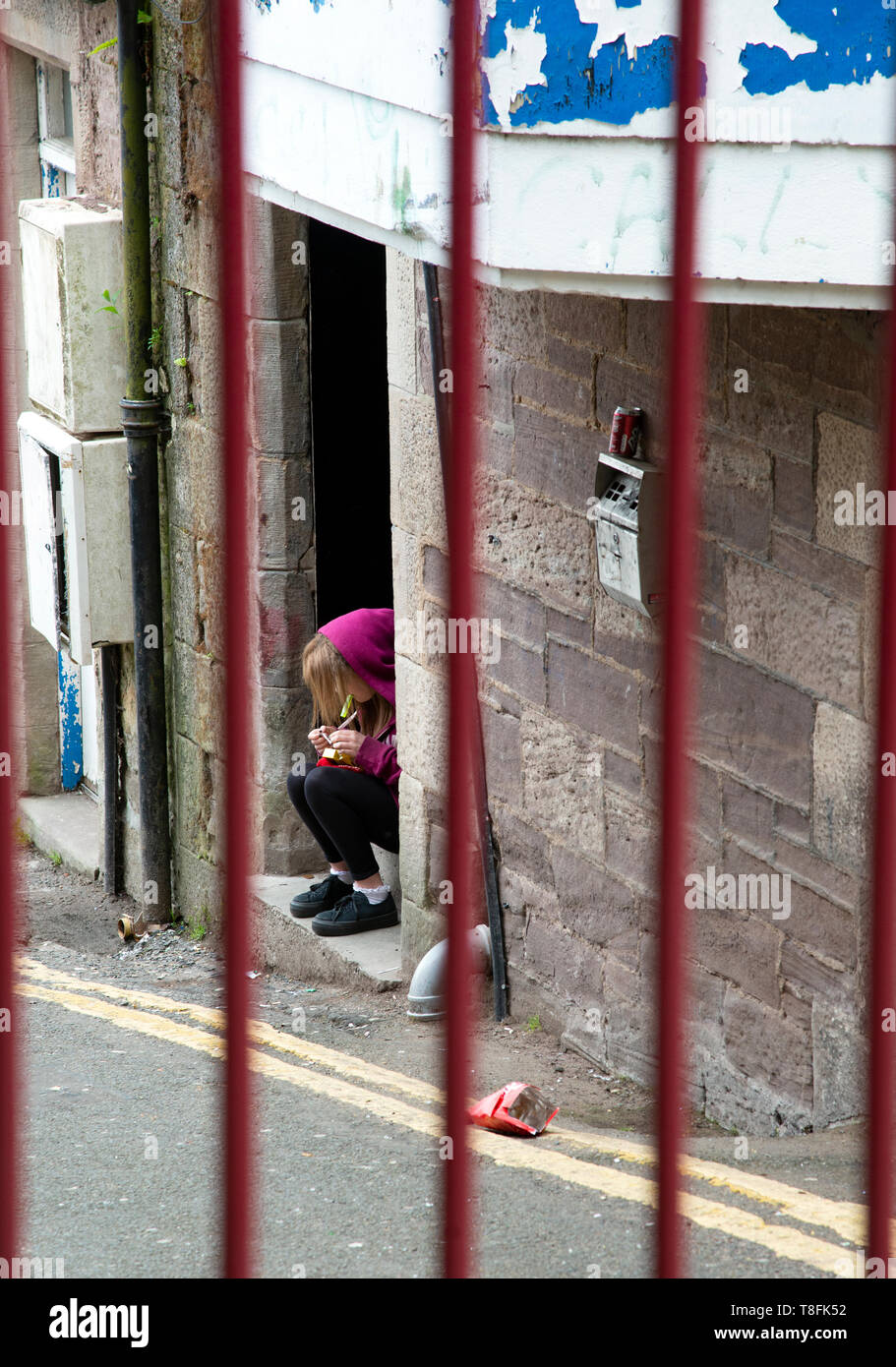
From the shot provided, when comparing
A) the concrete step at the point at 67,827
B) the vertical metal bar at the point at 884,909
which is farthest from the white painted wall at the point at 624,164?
the concrete step at the point at 67,827

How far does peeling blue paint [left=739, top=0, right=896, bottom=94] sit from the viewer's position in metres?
3.05

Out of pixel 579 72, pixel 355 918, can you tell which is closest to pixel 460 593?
pixel 579 72

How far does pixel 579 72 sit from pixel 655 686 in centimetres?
164

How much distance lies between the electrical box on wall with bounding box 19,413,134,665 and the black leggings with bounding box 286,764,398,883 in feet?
4.76

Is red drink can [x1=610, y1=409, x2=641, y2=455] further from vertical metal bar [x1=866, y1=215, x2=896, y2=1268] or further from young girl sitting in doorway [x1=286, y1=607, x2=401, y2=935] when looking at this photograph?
vertical metal bar [x1=866, y1=215, x2=896, y2=1268]

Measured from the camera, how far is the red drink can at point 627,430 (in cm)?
429

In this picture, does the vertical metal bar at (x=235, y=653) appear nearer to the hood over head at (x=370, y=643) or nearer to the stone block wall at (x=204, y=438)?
the hood over head at (x=370, y=643)

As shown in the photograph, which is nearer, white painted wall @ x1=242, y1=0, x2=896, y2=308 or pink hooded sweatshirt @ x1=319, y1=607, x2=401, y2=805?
white painted wall @ x1=242, y1=0, x2=896, y2=308

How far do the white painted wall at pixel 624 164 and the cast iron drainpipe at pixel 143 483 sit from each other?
291 cm

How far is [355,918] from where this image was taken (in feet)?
20.4

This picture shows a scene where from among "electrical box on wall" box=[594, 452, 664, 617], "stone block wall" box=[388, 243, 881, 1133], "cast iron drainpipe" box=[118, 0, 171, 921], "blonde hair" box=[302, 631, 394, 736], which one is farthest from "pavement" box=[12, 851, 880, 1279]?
"cast iron drainpipe" box=[118, 0, 171, 921]

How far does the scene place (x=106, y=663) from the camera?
749 centimetres

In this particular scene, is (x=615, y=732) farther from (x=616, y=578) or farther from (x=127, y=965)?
(x=127, y=965)
